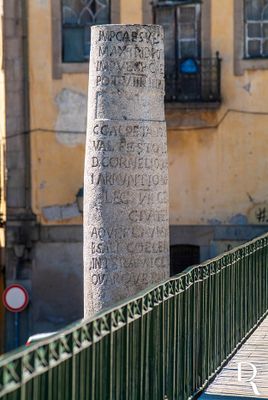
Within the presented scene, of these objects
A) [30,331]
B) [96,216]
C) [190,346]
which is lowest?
[30,331]

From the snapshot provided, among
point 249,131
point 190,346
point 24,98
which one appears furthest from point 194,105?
point 190,346

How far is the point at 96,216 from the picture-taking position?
1206cm

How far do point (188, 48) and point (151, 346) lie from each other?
18710 mm

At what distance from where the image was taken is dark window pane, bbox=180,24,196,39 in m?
28.1

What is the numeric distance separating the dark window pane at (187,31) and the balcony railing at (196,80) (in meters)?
0.51

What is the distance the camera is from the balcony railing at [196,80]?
1096 inches

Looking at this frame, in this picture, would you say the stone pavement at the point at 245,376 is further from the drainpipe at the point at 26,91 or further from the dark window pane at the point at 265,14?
the drainpipe at the point at 26,91

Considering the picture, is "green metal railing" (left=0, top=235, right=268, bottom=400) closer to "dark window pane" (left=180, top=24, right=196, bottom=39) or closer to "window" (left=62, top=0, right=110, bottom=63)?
"dark window pane" (left=180, top=24, right=196, bottom=39)

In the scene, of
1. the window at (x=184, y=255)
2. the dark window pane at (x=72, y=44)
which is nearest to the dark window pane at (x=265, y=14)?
the dark window pane at (x=72, y=44)

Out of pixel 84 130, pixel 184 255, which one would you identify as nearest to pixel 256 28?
pixel 84 130

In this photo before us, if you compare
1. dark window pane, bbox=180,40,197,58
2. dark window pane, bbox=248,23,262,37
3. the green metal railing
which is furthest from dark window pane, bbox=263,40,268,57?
the green metal railing

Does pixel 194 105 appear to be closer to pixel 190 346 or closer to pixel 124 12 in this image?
pixel 124 12

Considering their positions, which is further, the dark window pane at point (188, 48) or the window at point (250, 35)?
the dark window pane at point (188, 48)

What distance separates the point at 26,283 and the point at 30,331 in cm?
93
